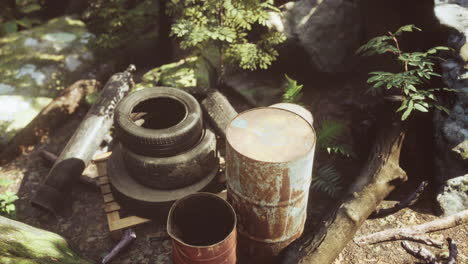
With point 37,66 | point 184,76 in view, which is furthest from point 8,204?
point 184,76

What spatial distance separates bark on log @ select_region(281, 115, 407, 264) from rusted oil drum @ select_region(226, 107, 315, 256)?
255 mm

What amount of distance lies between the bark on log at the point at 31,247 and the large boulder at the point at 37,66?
2.65 m

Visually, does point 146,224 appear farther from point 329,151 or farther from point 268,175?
point 329,151

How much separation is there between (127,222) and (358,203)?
3046 mm

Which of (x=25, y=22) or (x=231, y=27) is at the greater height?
(x=231, y=27)

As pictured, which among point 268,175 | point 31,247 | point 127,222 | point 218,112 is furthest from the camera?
point 218,112

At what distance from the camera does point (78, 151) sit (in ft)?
17.4

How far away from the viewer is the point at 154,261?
14.2 ft

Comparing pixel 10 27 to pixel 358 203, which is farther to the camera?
pixel 10 27

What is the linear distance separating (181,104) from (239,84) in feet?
7.02

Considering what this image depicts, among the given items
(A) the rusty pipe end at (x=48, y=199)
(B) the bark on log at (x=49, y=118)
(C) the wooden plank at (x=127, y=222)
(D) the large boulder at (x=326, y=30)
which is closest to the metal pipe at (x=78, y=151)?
(A) the rusty pipe end at (x=48, y=199)

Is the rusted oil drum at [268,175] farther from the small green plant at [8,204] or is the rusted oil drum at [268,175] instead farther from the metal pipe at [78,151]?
→ the small green plant at [8,204]

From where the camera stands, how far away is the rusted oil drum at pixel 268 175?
3.37 m

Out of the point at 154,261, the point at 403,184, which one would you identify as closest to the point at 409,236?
the point at 403,184
